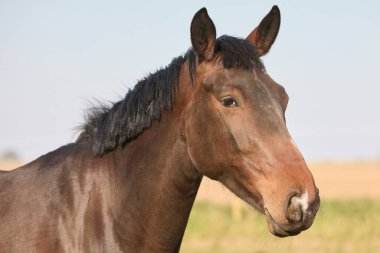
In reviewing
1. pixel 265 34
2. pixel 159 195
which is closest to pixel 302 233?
pixel 265 34

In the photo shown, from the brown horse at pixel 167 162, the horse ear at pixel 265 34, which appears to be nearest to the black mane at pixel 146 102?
the brown horse at pixel 167 162

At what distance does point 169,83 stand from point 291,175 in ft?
3.87

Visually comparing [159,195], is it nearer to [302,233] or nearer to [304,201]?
[304,201]

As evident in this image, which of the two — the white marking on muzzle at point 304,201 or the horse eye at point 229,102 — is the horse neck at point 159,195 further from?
the white marking on muzzle at point 304,201

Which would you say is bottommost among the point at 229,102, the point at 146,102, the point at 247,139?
the point at 247,139

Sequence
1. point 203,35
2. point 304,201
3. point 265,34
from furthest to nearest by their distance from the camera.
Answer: point 265,34 → point 203,35 → point 304,201

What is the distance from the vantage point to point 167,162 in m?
4.17

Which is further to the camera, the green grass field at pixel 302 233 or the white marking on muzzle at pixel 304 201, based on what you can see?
the green grass field at pixel 302 233

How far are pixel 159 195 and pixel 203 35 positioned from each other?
3.61 ft

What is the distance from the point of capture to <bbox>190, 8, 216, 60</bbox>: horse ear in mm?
3999

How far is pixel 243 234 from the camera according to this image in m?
14.5

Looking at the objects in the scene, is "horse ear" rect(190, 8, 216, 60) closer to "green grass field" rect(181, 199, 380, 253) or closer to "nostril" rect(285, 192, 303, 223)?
"nostril" rect(285, 192, 303, 223)

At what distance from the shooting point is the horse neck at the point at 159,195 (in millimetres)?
4105

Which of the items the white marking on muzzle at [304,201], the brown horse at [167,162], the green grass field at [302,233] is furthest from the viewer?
the green grass field at [302,233]
